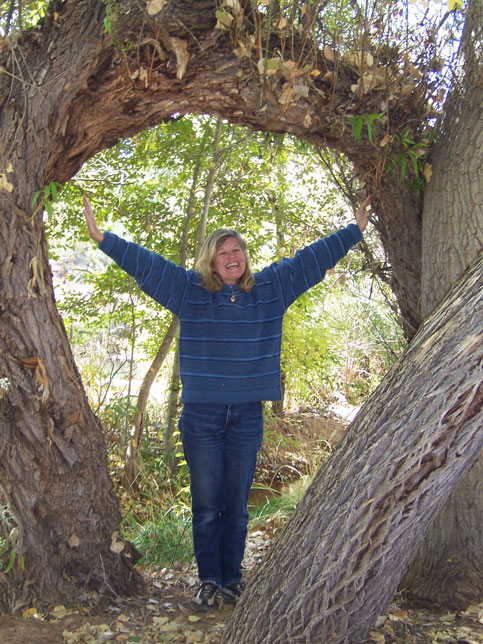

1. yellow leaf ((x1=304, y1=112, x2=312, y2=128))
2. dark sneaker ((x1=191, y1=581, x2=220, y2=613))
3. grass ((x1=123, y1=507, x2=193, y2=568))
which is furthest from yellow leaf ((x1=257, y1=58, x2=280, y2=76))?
grass ((x1=123, y1=507, x2=193, y2=568))

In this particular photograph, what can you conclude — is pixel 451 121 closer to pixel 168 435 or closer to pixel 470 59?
pixel 470 59

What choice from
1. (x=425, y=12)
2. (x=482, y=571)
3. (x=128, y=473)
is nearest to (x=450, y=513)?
(x=482, y=571)

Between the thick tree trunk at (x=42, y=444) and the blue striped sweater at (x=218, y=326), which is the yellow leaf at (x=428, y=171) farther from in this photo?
the thick tree trunk at (x=42, y=444)

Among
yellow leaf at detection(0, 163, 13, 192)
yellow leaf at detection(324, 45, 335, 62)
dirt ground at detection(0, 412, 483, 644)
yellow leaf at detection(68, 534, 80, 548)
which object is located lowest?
dirt ground at detection(0, 412, 483, 644)

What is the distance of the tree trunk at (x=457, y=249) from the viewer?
2906 mm

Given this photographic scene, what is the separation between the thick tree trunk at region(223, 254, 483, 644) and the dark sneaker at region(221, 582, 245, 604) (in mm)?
763

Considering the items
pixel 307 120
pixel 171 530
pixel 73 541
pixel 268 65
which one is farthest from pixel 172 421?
pixel 268 65

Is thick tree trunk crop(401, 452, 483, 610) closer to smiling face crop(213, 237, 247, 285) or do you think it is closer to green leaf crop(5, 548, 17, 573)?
smiling face crop(213, 237, 247, 285)

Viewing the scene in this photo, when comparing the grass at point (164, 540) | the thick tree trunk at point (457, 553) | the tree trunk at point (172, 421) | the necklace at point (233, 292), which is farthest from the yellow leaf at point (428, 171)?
the tree trunk at point (172, 421)

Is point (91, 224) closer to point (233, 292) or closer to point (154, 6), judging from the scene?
point (233, 292)

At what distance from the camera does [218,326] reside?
3027 mm

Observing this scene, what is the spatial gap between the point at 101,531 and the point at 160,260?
4.43 ft

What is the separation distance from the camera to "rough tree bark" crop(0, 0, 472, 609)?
2723 mm

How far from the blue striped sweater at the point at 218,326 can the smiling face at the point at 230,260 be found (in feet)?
0.24
